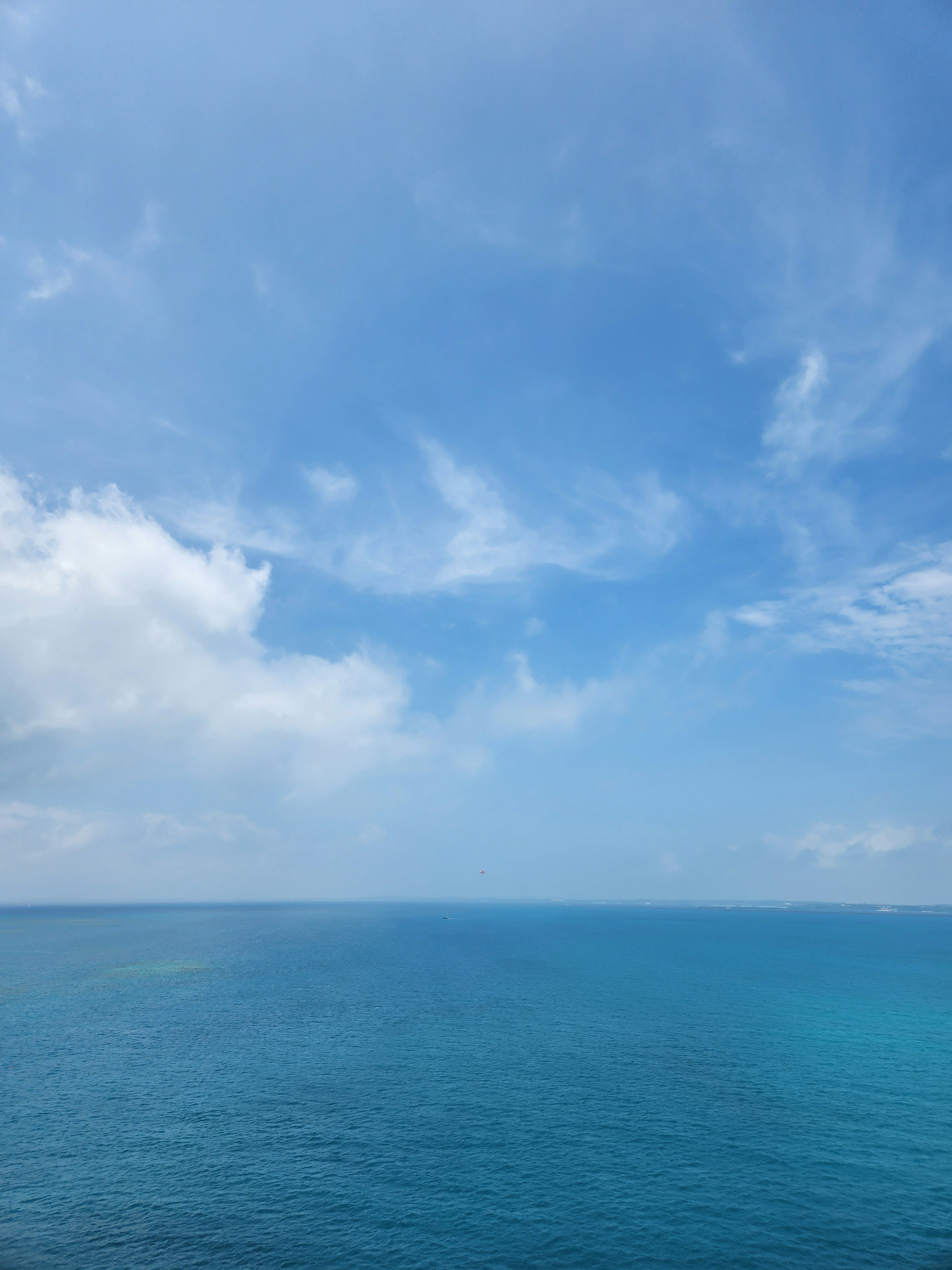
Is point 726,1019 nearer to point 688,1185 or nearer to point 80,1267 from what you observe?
point 688,1185

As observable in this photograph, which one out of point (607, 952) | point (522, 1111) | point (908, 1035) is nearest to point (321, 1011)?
point (522, 1111)

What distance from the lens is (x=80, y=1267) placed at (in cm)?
3831

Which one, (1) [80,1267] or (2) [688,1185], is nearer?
(1) [80,1267]

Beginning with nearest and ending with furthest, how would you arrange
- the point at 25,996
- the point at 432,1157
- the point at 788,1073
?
the point at 432,1157 < the point at 788,1073 < the point at 25,996

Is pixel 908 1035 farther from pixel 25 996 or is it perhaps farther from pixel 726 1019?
pixel 25 996

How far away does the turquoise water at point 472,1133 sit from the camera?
41094 millimetres

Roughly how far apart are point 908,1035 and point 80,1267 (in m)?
101

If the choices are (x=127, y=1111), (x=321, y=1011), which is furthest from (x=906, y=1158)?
(x=321, y=1011)

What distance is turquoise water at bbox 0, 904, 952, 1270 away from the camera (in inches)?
1618

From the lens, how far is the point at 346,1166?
163 feet

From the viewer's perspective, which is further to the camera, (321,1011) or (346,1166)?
(321,1011)

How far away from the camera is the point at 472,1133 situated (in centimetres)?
5559

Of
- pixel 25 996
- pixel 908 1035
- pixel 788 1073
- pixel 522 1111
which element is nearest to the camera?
pixel 522 1111

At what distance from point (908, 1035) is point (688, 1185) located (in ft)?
206
